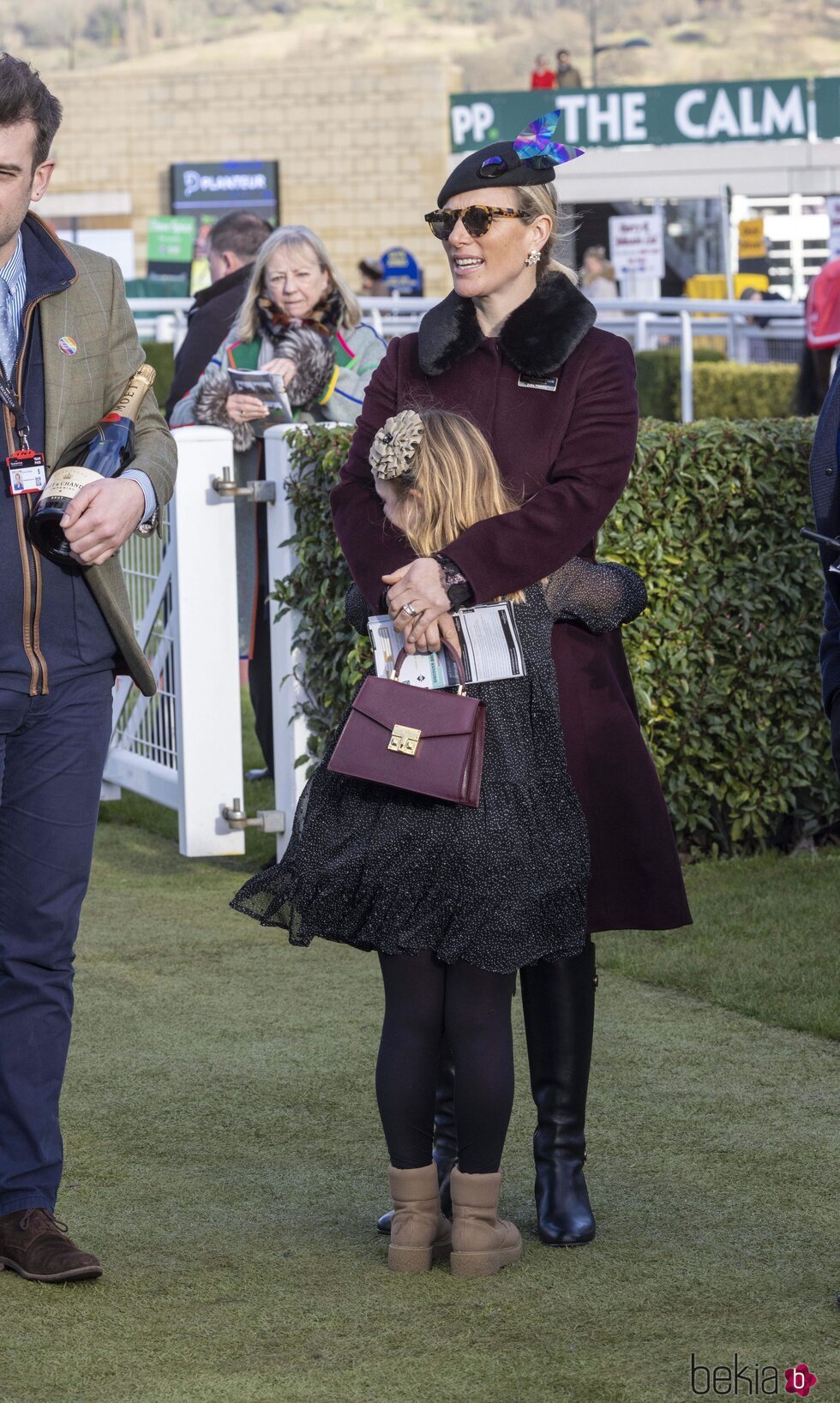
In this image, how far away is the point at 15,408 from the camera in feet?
10.1

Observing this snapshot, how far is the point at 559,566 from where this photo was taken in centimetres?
331

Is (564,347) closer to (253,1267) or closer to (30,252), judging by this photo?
(30,252)

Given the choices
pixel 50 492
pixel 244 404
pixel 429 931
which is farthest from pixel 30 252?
pixel 244 404

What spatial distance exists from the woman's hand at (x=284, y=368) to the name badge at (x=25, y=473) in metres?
3.39

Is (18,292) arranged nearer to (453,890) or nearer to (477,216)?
(477,216)

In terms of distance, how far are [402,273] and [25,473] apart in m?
24.2

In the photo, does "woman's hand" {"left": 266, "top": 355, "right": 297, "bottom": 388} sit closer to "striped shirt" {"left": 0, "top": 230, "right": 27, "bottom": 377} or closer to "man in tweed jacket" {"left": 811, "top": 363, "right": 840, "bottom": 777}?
"striped shirt" {"left": 0, "top": 230, "right": 27, "bottom": 377}

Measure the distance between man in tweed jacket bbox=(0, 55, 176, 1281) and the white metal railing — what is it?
277cm

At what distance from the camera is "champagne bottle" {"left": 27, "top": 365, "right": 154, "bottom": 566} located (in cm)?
301

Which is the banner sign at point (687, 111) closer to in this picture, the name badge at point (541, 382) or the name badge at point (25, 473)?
the name badge at point (541, 382)

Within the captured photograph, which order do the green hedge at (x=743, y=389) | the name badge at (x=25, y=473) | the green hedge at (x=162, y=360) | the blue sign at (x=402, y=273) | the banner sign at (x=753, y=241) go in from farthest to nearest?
1. the blue sign at (x=402, y=273)
2. the banner sign at (x=753, y=241)
3. the green hedge at (x=162, y=360)
4. the green hedge at (x=743, y=389)
5. the name badge at (x=25, y=473)

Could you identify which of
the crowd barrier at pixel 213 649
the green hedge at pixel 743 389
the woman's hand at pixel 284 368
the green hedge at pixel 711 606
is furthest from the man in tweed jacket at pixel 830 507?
the green hedge at pixel 743 389

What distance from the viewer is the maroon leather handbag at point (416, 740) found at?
10.2 feet

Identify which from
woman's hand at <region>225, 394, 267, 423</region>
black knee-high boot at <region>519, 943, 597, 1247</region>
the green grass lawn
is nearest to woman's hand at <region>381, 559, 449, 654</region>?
black knee-high boot at <region>519, 943, 597, 1247</region>
